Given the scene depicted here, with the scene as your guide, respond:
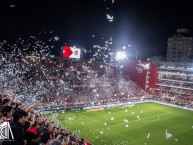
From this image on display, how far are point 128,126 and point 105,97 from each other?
15.8 m

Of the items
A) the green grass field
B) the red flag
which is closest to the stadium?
the green grass field

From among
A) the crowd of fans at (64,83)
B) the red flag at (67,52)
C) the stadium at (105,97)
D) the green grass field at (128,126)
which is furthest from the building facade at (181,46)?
the red flag at (67,52)

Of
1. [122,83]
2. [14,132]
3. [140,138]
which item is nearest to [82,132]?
[140,138]

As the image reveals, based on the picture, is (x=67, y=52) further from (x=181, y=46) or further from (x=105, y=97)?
(x=181, y=46)

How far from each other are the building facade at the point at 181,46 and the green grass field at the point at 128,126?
67.8m

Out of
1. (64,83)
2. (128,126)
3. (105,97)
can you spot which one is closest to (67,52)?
(64,83)

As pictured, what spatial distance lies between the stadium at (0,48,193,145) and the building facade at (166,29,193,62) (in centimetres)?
4632

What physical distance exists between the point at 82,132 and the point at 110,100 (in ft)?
61.4

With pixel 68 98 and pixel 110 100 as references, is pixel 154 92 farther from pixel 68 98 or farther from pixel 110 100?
pixel 68 98

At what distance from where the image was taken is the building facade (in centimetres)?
10006

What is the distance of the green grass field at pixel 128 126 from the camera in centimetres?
2438

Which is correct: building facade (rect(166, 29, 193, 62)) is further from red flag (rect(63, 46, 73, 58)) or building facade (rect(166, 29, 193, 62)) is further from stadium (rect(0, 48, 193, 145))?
red flag (rect(63, 46, 73, 58))

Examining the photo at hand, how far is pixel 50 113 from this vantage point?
3200 centimetres

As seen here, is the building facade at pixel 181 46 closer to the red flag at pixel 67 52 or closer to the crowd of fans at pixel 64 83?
the crowd of fans at pixel 64 83
